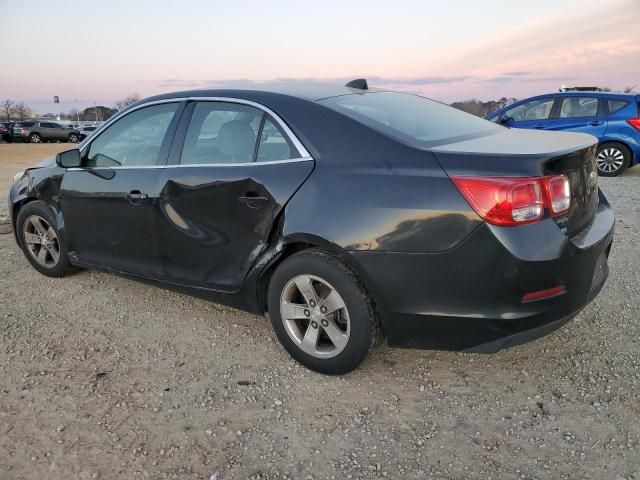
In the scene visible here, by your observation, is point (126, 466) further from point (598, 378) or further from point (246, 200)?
point (598, 378)

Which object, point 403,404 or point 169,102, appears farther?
point 169,102

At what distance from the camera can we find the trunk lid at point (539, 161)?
230 cm

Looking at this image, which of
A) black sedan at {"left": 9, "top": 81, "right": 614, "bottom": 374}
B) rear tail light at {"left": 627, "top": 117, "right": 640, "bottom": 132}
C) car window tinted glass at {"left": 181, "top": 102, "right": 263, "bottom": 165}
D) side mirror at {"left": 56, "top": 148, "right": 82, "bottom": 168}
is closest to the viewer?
black sedan at {"left": 9, "top": 81, "right": 614, "bottom": 374}

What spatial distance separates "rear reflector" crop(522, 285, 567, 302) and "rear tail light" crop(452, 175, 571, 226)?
0.33 meters

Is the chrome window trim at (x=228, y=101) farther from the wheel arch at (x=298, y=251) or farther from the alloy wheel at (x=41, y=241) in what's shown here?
the alloy wheel at (x=41, y=241)

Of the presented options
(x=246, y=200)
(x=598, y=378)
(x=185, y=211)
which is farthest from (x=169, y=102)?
(x=598, y=378)

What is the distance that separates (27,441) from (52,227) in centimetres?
229

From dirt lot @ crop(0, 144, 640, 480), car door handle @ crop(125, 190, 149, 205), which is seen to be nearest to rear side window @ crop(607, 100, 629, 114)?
dirt lot @ crop(0, 144, 640, 480)

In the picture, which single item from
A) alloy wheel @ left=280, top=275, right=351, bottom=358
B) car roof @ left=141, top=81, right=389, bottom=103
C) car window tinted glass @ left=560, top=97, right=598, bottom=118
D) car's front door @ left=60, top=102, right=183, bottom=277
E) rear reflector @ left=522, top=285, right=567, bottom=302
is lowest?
alloy wheel @ left=280, top=275, right=351, bottom=358

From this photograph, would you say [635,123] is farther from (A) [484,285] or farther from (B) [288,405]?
(B) [288,405]

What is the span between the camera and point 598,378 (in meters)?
2.79

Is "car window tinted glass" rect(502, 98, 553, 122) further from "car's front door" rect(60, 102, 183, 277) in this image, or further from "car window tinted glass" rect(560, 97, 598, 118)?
"car's front door" rect(60, 102, 183, 277)

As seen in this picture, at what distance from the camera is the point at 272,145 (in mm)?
Result: 2945

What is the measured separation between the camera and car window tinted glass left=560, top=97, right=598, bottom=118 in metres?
9.78
